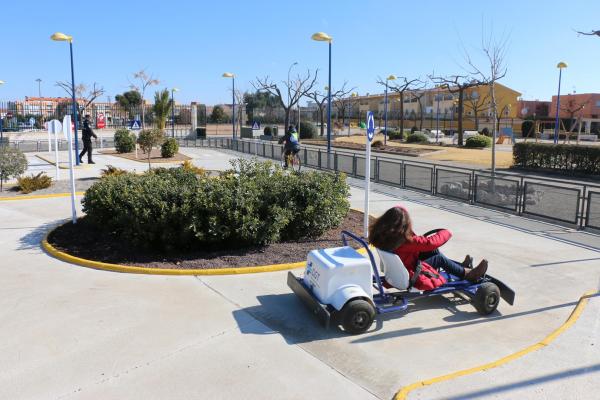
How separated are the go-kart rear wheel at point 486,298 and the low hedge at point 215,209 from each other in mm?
3159

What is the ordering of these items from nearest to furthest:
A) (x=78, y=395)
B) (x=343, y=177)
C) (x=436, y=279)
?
1. (x=78, y=395)
2. (x=436, y=279)
3. (x=343, y=177)

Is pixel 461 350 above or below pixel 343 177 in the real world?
below

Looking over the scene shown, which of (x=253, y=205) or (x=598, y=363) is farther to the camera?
(x=253, y=205)

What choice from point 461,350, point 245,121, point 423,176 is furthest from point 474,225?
point 245,121

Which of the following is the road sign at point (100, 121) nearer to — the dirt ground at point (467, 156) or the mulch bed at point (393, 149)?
the mulch bed at point (393, 149)

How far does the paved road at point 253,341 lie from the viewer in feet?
13.6

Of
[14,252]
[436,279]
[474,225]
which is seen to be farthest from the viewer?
[474,225]

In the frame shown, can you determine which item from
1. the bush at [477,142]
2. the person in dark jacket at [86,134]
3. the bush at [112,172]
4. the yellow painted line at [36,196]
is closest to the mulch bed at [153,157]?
the person in dark jacket at [86,134]

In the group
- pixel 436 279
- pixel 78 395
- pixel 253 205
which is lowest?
pixel 78 395

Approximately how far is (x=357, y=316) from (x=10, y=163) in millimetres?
12686

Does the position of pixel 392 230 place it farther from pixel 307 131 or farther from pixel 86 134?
pixel 307 131

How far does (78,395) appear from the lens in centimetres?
402

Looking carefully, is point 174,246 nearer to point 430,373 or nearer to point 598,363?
point 430,373

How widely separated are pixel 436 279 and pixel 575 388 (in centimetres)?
182
